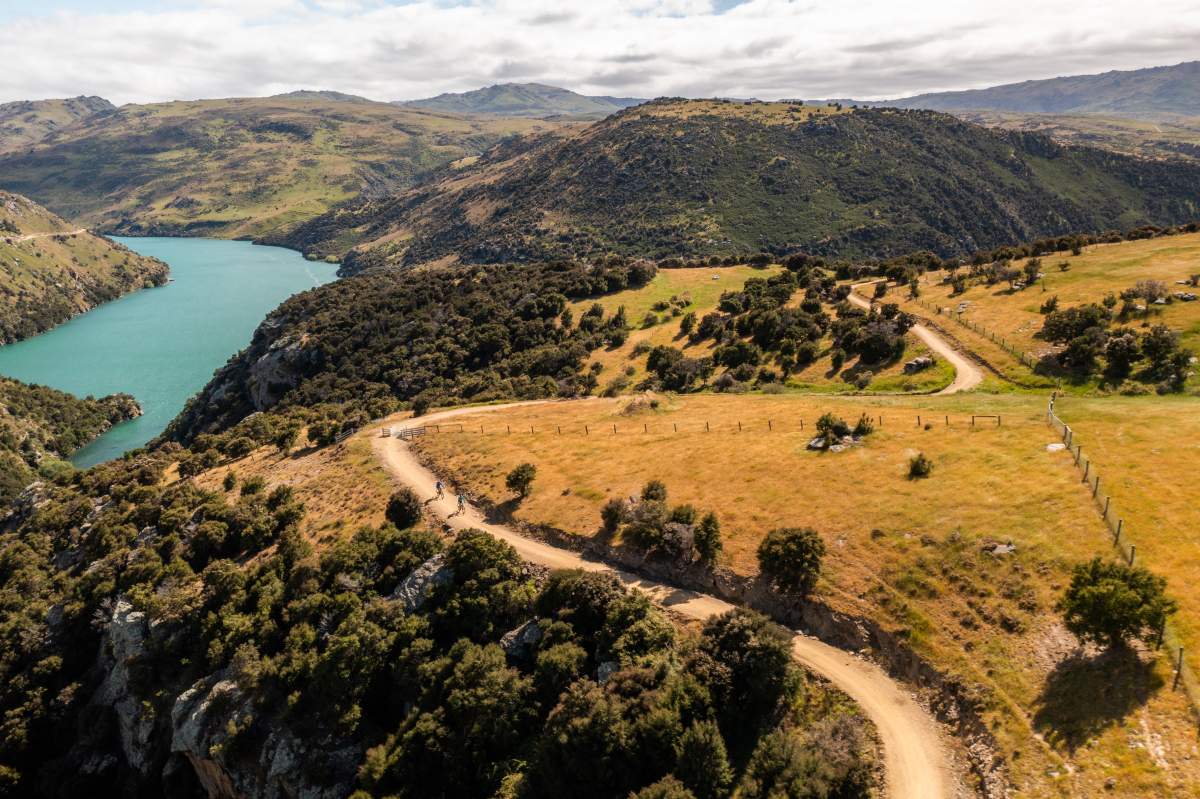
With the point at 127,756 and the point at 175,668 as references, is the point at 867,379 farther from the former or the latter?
the point at 127,756

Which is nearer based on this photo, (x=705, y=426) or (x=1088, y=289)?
(x=705, y=426)

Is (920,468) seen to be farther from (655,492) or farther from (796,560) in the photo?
(655,492)

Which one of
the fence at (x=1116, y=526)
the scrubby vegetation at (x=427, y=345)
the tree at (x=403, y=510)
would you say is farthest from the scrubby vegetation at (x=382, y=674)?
the scrubby vegetation at (x=427, y=345)

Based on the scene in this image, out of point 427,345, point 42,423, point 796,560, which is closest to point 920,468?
point 796,560

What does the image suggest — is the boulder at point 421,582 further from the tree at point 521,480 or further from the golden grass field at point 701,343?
the golden grass field at point 701,343

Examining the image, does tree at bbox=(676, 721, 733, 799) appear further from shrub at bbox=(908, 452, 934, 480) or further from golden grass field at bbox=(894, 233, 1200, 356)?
golden grass field at bbox=(894, 233, 1200, 356)

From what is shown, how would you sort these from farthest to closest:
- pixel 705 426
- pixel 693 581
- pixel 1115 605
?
pixel 705 426 < pixel 693 581 < pixel 1115 605
